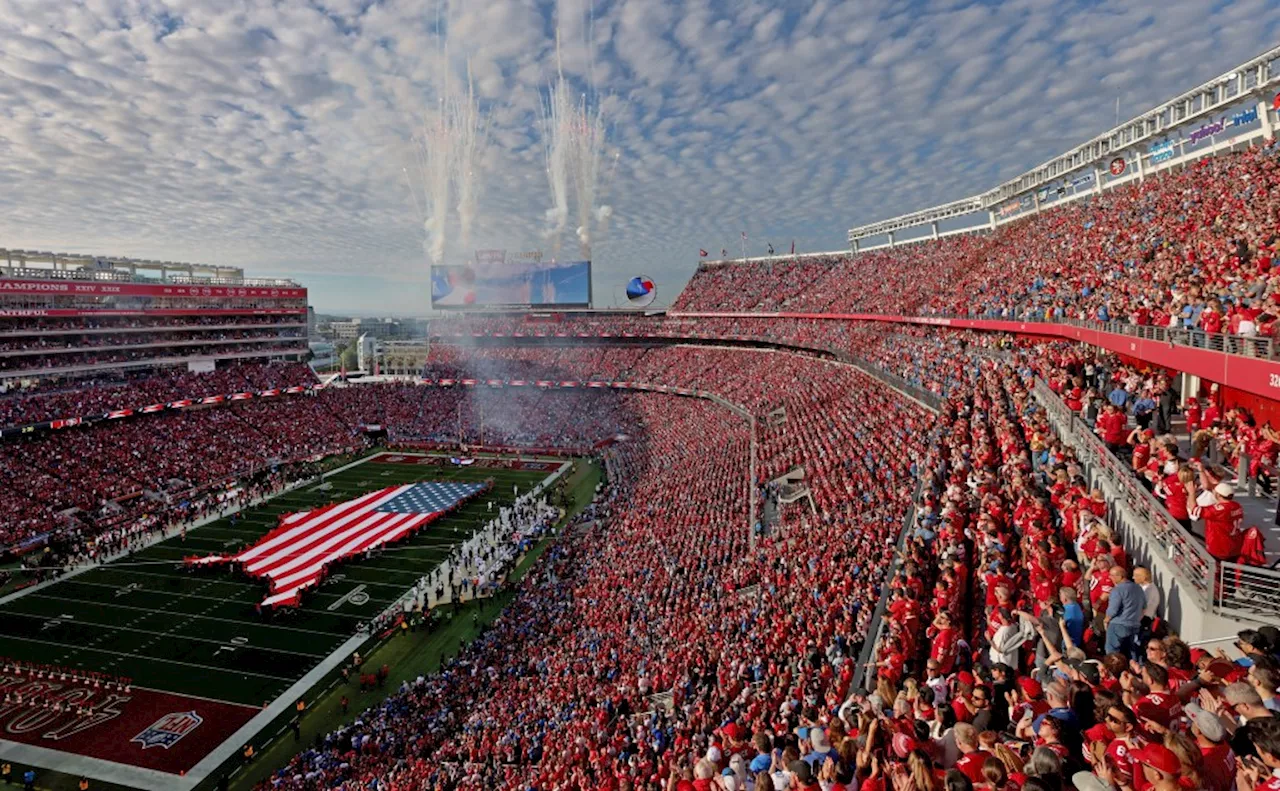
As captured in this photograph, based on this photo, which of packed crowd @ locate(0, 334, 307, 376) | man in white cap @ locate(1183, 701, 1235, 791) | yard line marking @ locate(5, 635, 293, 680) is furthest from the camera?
packed crowd @ locate(0, 334, 307, 376)

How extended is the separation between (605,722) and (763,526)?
9.87 metres

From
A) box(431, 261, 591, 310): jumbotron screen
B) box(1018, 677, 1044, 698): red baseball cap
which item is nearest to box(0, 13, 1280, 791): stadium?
box(1018, 677, 1044, 698): red baseball cap

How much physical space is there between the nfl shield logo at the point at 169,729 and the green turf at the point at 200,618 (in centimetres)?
97

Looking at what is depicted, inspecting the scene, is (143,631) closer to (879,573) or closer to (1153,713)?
(879,573)

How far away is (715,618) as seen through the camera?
15.7 metres

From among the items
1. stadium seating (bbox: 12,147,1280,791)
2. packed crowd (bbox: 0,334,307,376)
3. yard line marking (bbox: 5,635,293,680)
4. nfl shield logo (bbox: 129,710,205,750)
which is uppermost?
packed crowd (bbox: 0,334,307,376)

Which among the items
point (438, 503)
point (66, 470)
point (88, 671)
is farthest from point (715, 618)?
point (66, 470)

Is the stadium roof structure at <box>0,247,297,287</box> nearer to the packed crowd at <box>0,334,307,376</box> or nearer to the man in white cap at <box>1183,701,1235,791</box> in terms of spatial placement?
the packed crowd at <box>0,334,307,376</box>

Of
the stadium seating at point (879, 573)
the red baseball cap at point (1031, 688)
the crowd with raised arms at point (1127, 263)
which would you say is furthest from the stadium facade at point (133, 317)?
the red baseball cap at point (1031, 688)

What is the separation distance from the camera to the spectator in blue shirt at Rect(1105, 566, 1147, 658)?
579 cm

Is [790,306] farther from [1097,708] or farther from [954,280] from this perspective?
[1097,708]

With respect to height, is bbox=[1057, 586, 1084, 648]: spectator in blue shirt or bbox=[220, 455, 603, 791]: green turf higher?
bbox=[1057, 586, 1084, 648]: spectator in blue shirt

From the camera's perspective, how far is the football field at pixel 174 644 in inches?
658

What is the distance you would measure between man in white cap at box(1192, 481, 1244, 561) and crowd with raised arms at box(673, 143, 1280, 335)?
17.0 ft
